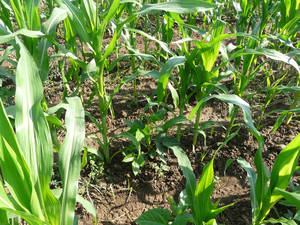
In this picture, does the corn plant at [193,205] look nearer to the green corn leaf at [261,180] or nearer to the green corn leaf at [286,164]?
the green corn leaf at [261,180]

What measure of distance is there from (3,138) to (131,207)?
40.7 inches

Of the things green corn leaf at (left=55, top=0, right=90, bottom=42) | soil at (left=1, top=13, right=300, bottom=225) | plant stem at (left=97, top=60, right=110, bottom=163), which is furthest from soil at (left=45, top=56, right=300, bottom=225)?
green corn leaf at (left=55, top=0, right=90, bottom=42)

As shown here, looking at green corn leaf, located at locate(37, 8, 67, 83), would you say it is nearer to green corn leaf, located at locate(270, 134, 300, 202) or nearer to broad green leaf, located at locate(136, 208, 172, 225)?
broad green leaf, located at locate(136, 208, 172, 225)

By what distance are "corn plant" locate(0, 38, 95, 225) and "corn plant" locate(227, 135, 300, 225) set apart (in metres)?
0.84

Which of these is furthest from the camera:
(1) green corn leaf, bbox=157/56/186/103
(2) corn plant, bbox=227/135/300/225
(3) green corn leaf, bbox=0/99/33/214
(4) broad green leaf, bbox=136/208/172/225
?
(1) green corn leaf, bbox=157/56/186/103

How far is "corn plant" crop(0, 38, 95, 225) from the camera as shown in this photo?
2.74ft

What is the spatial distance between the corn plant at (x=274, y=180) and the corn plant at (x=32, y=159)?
2.76ft

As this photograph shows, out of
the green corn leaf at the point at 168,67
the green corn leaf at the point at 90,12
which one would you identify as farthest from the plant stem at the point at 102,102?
the green corn leaf at the point at 168,67

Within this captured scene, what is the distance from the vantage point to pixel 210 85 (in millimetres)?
1634

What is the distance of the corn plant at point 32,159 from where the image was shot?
84 cm

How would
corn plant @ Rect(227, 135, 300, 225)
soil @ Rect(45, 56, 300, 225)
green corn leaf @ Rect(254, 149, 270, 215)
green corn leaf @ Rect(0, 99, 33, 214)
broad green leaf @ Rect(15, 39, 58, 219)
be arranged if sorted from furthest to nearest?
soil @ Rect(45, 56, 300, 225)
green corn leaf @ Rect(254, 149, 270, 215)
corn plant @ Rect(227, 135, 300, 225)
broad green leaf @ Rect(15, 39, 58, 219)
green corn leaf @ Rect(0, 99, 33, 214)

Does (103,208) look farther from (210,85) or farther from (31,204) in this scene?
(210,85)

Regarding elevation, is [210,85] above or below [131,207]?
above

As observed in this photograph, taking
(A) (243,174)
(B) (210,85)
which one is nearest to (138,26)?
(B) (210,85)
